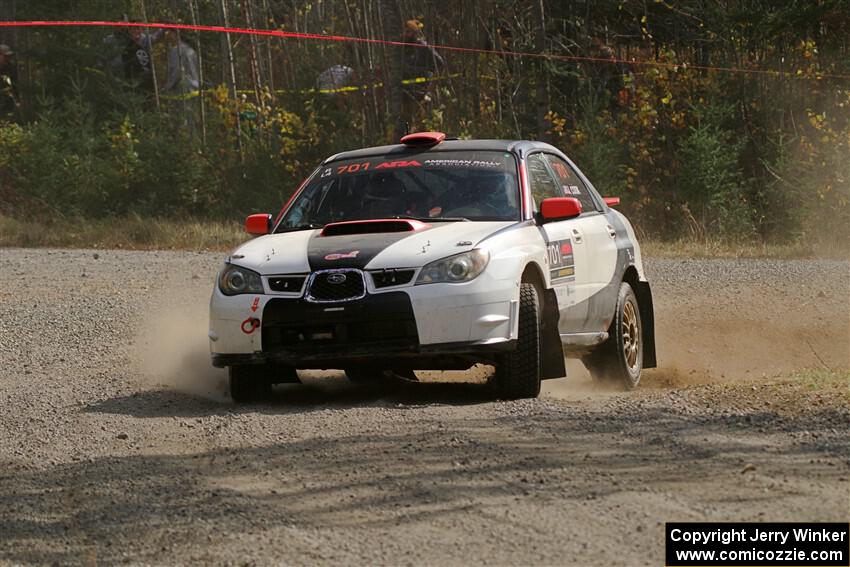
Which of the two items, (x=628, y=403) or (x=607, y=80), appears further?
(x=607, y=80)

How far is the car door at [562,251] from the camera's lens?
8.66 m

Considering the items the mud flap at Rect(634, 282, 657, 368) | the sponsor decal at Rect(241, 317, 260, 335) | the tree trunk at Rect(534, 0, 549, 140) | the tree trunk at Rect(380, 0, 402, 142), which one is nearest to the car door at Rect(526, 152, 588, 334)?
the mud flap at Rect(634, 282, 657, 368)

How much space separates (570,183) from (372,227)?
198 centimetres

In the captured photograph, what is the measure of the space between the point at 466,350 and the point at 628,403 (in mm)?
918

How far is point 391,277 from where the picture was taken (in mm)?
7855

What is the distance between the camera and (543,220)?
8727mm

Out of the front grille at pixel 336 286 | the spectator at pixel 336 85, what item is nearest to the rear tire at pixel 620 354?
the front grille at pixel 336 286

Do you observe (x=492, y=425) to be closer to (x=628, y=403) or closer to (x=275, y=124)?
(x=628, y=403)

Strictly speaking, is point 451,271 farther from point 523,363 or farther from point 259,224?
point 259,224

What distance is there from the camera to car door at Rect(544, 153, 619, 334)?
A: 9.05 m

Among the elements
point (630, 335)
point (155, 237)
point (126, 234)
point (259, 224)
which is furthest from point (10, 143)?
point (630, 335)

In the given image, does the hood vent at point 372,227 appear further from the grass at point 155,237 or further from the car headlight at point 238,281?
the grass at point 155,237

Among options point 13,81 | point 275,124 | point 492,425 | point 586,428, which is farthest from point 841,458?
point 13,81

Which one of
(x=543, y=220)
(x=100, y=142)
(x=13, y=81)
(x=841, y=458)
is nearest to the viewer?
(x=841, y=458)
